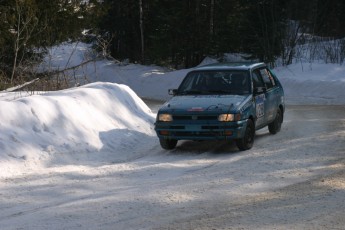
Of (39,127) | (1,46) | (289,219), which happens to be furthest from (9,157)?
(1,46)

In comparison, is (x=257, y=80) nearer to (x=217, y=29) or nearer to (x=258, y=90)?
(x=258, y=90)

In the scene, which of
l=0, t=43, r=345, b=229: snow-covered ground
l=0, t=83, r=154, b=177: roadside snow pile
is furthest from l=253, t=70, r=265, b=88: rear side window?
l=0, t=83, r=154, b=177: roadside snow pile

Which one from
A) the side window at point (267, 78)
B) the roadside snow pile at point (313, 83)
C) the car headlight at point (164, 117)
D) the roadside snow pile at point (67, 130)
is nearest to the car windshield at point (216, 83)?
the side window at point (267, 78)

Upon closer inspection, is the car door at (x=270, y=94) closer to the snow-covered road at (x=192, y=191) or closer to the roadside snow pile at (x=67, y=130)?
the snow-covered road at (x=192, y=191)

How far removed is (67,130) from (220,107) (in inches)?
108

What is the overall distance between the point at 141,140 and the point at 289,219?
5.74m

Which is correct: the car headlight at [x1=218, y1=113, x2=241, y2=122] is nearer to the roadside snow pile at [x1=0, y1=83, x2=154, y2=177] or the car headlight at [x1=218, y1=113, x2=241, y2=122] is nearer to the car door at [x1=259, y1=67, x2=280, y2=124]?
the roadside snow pile at [x1=0, y1=83, x2=154, y2=177]

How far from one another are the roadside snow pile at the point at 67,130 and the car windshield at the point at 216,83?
1448mm

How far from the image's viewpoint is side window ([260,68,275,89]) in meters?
11.8

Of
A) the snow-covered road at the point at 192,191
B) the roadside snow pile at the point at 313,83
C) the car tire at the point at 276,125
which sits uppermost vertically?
the snow-covered road at the point at 192,191

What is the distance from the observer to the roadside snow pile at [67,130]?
354 inches

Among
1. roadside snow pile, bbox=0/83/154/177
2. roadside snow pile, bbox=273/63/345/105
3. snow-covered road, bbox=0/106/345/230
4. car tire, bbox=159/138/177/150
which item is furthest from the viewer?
roadside snow pile, bbox=273/63/345/105

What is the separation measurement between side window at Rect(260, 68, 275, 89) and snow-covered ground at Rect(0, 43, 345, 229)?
3.50 feet

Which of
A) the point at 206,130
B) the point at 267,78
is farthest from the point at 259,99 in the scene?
the point at 206,130
